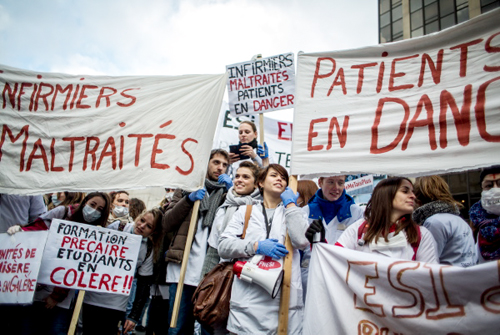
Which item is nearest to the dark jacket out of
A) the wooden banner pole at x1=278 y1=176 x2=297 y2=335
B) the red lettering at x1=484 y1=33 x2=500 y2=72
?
the wooden banner pole at x1=278 y1=176 x2=297 y2=335

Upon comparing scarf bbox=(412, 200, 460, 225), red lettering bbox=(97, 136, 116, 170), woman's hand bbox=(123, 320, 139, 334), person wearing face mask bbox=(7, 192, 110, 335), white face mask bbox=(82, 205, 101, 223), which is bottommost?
woman's hand bbox=(123, 320, 139, 334)

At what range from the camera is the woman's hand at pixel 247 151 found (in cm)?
473

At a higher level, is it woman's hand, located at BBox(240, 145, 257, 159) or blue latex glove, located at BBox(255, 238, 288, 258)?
woman's hand, located at BBox(240, 145, 257, 159)

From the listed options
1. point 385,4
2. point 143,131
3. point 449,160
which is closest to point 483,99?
point 449,160

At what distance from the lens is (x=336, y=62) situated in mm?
3242

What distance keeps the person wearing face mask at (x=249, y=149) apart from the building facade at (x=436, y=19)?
14723mm

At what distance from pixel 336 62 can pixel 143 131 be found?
7.02ft

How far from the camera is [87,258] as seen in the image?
12.3 ft

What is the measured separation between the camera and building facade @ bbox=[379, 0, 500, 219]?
1731cm

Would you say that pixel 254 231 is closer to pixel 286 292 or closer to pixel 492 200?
pixel 286 292

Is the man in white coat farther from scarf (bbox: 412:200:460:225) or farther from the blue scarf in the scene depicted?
scarf (bbox: 412:200:460:225)

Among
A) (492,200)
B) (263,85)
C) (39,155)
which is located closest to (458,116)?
(492,200)

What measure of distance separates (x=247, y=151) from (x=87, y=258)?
222 centimetres

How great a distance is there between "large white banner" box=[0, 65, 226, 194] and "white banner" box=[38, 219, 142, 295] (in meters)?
0.47
